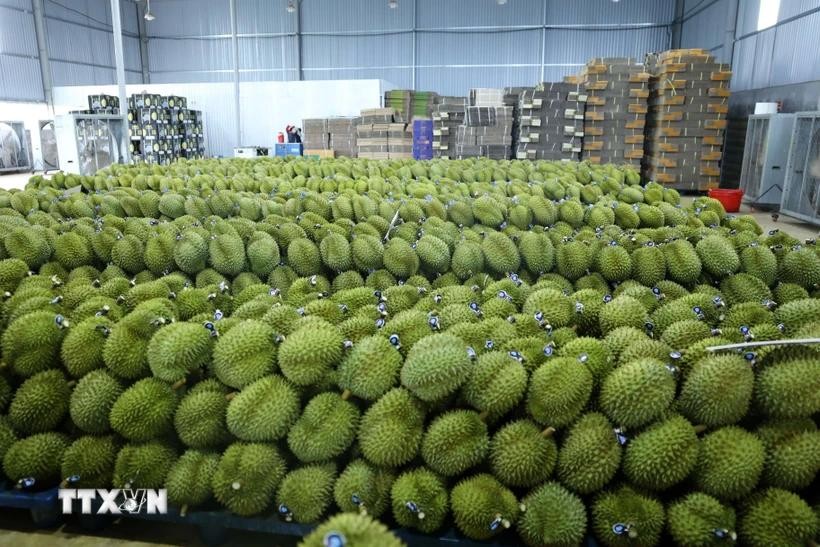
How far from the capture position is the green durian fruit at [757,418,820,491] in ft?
5.86

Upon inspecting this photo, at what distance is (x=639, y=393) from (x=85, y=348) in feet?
6.95

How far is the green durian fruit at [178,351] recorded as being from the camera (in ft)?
6.91

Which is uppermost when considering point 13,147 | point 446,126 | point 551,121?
point 551,121

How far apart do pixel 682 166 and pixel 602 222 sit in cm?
1000

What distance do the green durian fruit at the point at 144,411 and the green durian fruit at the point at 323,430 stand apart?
1.67ft

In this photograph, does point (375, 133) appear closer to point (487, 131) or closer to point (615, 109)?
point (487, 131)

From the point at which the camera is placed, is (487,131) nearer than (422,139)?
Yes

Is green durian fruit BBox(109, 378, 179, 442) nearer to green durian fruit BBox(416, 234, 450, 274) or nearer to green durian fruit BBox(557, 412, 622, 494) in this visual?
green durian fruit BBox(557, 412, 622, 494)

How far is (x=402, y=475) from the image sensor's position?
78.1 inches

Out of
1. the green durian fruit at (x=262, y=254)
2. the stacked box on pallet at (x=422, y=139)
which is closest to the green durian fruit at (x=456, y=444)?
the green durian fruit at (x=262, y=254)

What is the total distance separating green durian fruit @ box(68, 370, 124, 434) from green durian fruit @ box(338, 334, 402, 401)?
922mm

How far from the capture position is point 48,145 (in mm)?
20250

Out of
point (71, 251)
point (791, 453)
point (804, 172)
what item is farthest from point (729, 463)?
point (804, 172)

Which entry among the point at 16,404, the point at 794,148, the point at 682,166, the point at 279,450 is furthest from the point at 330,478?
the point at 682,166
